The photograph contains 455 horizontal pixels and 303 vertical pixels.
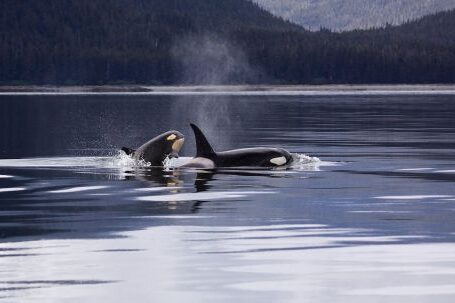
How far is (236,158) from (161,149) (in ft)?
6.79

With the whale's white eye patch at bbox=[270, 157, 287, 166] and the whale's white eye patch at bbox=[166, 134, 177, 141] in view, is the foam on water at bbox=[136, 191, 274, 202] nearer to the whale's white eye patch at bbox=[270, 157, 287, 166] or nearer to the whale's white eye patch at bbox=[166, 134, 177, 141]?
the whale's white eye patch at bbox=[270, 157, 287, 166]

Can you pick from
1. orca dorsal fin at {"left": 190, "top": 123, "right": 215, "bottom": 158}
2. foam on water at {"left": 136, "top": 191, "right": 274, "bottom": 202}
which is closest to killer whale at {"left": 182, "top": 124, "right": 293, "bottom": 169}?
orca dorsal fin at {"left": 190, "top": 123, "right": 215, "bottom": 158}

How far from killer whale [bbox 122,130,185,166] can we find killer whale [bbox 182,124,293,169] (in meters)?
0.60

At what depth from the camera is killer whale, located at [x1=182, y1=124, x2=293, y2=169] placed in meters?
35.1

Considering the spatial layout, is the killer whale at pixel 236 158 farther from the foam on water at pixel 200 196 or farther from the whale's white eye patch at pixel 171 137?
the foam on water at pixel 200 196

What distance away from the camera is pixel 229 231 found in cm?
2112

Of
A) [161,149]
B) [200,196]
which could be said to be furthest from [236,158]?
[200,196]

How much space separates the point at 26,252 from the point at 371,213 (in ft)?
23.9

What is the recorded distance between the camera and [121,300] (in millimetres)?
15094

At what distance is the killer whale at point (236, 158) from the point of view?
1383 inches

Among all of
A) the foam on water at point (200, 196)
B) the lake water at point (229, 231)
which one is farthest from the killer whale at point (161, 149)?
the foam on water at point (200, 196)

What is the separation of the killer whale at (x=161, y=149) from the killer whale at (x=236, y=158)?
0.60 m

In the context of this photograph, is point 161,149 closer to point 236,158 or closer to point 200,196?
point 236,158

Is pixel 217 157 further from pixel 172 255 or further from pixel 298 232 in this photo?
pixel 172 255
